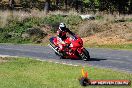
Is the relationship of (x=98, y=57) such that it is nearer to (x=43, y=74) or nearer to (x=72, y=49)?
(x=72, y=49)

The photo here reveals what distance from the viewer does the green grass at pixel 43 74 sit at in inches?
553

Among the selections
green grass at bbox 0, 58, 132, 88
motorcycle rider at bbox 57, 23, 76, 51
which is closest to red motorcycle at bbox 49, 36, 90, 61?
motorcycle rider at bbox 57, 23, 76, 51

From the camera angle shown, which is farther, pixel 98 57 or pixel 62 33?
pixel 98 57

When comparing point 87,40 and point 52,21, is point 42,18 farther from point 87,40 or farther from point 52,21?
point 87,40

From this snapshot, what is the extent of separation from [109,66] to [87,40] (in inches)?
515

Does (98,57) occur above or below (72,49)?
below

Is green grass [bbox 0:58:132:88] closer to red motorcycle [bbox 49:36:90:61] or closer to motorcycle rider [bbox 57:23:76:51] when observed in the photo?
Result: red motorcycle [bbox 49:36:90:61]

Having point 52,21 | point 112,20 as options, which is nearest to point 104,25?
point 112,20

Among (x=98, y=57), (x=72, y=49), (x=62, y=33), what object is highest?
(x=62, y=33)

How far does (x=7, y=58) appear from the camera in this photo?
21.5 meters

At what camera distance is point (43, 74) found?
1622 centimetres

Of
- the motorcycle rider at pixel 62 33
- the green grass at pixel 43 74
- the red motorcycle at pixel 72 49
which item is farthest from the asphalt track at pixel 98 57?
the green grass at pixel 43 74

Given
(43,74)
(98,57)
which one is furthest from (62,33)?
(43,74)

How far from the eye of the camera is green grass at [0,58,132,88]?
1404cm
